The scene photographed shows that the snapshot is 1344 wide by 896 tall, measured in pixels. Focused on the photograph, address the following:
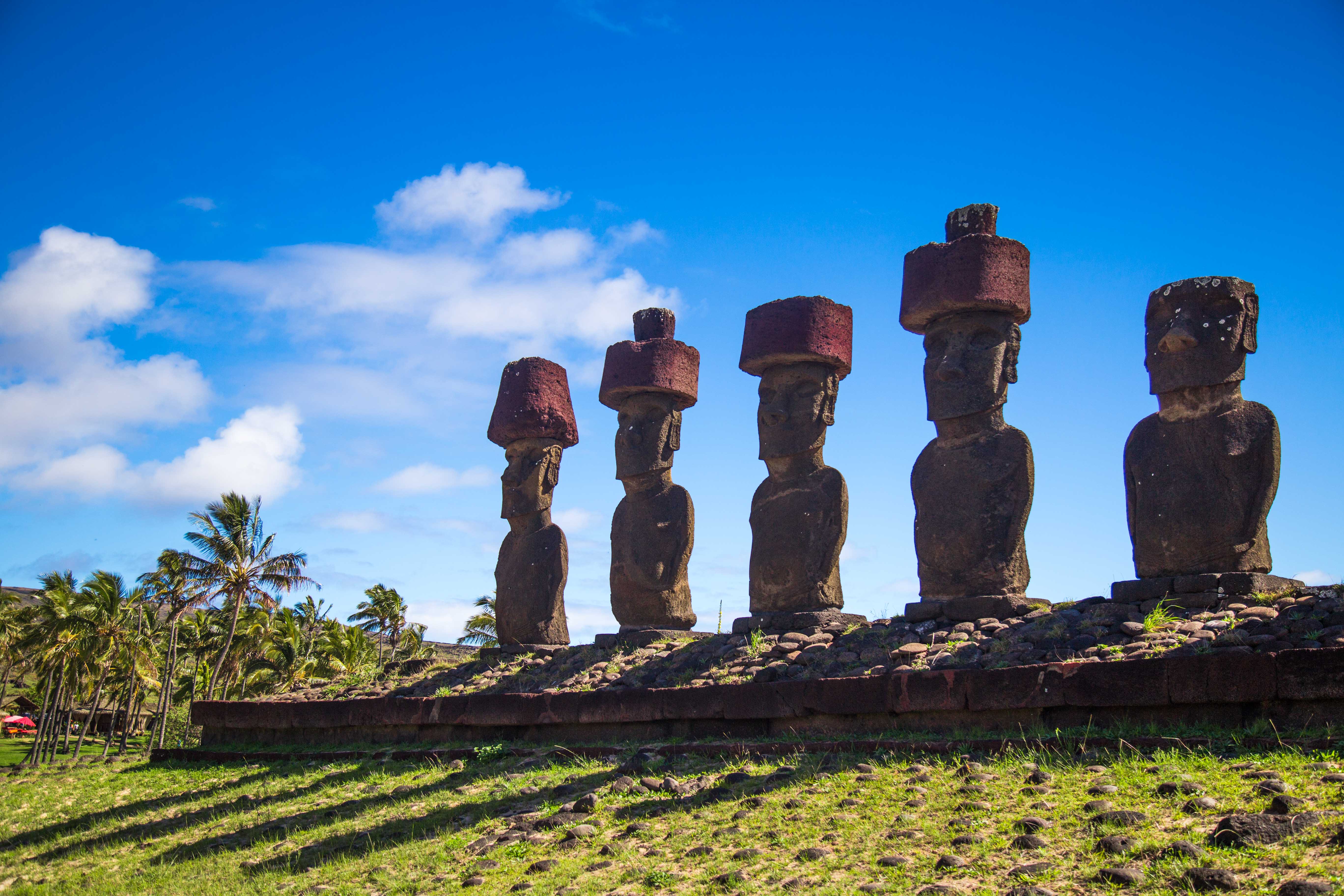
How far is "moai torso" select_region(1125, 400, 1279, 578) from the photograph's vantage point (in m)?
8.60

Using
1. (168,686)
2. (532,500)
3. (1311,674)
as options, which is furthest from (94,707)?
(1311,674)

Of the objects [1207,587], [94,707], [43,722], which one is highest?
[1207,587]

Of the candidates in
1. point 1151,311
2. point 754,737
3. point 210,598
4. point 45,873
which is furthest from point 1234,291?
point 210,598

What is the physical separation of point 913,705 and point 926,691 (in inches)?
6.0

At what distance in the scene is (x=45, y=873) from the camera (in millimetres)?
8992

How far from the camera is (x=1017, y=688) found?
24.3ft

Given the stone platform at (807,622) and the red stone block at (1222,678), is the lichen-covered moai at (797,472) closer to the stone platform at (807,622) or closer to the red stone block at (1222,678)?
the stone platform at (807,622)

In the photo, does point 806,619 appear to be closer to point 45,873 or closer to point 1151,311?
point 1151,311

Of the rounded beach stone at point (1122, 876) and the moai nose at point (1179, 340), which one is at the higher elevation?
the moai nose at point (1179, 340)

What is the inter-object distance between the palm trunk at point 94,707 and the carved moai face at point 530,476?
753 inches

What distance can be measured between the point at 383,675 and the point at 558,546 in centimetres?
330

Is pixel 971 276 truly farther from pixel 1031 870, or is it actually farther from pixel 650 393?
pixel 1031 870

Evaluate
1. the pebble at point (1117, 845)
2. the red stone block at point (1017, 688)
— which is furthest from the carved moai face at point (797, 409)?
the pebble at point (1117, 845)

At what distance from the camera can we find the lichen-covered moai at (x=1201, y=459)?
8586 mm
